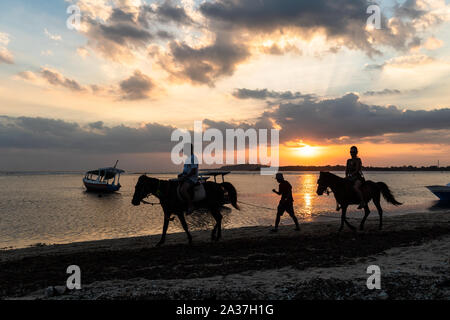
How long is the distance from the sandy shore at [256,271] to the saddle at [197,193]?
5.75 ft

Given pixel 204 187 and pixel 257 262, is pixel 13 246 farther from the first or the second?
pixel 257 262

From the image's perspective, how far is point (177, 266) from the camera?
326 inches

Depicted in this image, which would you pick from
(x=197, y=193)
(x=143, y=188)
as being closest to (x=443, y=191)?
(x=197, y=193)

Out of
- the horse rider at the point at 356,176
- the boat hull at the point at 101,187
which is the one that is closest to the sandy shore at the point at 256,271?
the horse rider at the point at 356,176

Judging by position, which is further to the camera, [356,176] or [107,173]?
[107,173]

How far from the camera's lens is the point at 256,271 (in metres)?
7.26

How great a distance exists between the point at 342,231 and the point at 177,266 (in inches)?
335

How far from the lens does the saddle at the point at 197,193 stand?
11.1m

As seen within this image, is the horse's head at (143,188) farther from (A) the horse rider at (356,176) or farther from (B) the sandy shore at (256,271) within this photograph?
(A) the horse rider at (356,176)

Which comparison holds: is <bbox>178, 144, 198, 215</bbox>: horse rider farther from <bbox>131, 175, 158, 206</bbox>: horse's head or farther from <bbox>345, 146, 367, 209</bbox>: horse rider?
<bbox>345, 146, 367, 209</bbox>: horse rider

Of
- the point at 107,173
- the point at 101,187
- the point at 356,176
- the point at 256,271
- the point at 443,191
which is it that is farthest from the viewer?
the point at 107,173

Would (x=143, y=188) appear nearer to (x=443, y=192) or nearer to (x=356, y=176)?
(x=356, y=176)

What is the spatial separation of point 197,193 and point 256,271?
4.58 meters
